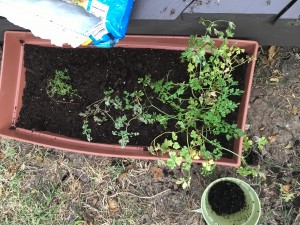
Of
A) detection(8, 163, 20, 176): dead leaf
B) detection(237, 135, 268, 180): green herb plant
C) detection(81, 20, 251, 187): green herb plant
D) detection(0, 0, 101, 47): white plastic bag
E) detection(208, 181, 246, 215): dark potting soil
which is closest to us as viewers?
detection(0, 0, 101, 47): white plastic bag

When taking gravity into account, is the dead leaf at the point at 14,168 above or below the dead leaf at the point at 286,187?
below

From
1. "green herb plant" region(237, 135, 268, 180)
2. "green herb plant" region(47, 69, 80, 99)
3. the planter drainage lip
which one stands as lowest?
the planter drainage lip

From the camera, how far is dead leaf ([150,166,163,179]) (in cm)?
247

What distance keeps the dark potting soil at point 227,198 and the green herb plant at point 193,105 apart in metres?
0.31

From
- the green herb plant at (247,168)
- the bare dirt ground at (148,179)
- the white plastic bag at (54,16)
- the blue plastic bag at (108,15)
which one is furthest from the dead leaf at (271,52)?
the white plastic bag at (54,16)

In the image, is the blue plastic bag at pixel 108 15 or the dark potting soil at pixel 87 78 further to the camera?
the dark potting soil at pixel 87 78

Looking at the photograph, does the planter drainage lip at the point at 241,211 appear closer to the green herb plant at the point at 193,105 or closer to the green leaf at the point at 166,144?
the green herb plant at the point at 193,105

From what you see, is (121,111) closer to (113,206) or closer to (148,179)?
(148,179)

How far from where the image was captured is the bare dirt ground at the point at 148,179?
7.82ft

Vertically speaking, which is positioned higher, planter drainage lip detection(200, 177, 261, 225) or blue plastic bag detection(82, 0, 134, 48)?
blue plastic bag detection(82, 0, 134, 48)

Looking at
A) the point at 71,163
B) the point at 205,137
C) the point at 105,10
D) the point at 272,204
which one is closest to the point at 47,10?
the point at 105,10

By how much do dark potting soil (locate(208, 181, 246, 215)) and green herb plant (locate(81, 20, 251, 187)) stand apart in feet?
1.01

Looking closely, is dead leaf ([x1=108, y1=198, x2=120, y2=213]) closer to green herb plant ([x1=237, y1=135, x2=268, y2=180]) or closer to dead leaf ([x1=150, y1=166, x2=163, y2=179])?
dead leaf ([x1=150, y1=166, x2=163, y2=179])

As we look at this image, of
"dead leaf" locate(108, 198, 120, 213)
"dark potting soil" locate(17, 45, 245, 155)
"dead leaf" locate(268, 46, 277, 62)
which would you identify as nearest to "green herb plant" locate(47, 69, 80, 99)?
"dark potting soil" locate(17, 45, 245, 155)
